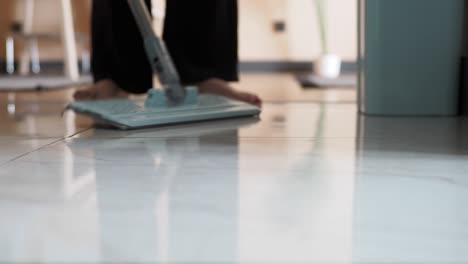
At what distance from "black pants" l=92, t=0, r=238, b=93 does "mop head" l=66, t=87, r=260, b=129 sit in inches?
9.8

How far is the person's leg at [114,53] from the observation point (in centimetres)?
154

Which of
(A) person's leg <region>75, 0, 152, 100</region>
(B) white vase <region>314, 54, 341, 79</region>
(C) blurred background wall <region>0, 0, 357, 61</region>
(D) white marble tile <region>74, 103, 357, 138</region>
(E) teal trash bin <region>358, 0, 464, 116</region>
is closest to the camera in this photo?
(D) white marble tile <region>74, 103, 357, 138</region>

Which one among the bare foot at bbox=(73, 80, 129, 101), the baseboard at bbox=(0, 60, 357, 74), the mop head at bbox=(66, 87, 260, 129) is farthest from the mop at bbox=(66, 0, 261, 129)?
the baseboard at bbox=(0, 60, 357, 74)

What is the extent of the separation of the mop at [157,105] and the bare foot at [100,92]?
22 cm

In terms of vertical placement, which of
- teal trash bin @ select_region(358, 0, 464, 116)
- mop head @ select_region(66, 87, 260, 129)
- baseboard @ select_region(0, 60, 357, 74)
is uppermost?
teal trash bin @ select_region(358, 0, 464, 116)

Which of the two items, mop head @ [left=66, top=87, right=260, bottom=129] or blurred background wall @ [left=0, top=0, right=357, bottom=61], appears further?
blurred background wall @ [left=0, top=0, right=357, bottom=61]

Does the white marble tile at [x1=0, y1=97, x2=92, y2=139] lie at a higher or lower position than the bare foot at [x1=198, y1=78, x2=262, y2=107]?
lower

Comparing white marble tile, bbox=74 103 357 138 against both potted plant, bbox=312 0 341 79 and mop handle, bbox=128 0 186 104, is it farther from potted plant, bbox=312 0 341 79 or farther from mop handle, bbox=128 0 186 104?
potted plant, bbox=312 0 341 79

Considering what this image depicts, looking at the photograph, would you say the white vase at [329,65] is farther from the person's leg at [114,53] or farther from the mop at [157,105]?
the mop at [157,105]

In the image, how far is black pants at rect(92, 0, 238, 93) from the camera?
1546mm

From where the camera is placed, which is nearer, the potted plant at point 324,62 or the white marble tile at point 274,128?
the white marble tile at point 274,128

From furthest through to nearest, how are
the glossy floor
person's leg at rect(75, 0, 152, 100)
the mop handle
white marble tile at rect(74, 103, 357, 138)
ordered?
person's leg at rect(75, 0, 152, 100)
the mop handle
white marble tile at rect(74, 103, 357, 138)
the glossy floor

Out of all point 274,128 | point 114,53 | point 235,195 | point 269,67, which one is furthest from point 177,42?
point 269,67

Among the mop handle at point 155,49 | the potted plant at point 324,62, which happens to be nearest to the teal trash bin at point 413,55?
the mop handle at point 155,49
